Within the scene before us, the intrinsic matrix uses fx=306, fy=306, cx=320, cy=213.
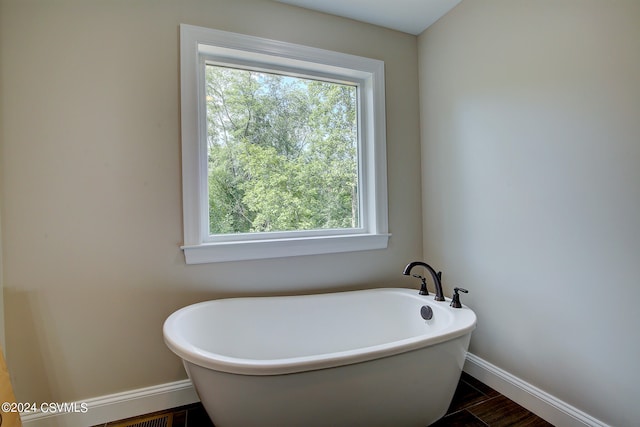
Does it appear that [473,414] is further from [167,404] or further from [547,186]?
[167,404]

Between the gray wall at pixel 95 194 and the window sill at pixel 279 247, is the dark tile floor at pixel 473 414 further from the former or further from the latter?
the window sill at pixel 279 247

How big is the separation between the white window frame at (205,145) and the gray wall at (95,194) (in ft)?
0.22

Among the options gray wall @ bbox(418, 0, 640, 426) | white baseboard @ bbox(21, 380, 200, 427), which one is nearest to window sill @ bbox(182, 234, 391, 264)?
gray wall @ bbox(418, 0, 640, 426)

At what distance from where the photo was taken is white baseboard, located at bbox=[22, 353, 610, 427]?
4.80 ft

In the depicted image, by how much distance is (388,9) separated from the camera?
6.63ft

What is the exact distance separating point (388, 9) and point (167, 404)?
2.74 metres

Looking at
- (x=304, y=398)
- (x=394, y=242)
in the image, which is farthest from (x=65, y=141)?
(x=394, y=242)

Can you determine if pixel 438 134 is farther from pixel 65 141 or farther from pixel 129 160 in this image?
pixel 65 141

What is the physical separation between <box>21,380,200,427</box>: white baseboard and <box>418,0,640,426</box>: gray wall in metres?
1.82

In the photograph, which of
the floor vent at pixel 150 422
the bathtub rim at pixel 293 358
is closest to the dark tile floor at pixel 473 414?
the floor vent at pixel 150 422

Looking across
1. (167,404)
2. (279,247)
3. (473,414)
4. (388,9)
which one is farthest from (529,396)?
(388,9)

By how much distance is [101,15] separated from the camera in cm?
158

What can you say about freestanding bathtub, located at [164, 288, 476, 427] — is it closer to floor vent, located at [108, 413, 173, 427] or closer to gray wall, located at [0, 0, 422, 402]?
gray wall, located at [0, 0, 422, 402]

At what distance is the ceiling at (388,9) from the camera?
6.40 feet
